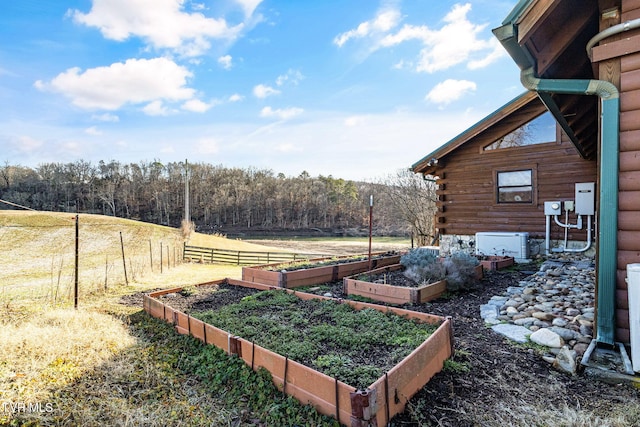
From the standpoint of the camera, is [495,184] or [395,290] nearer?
[395,290]

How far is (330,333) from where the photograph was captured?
2.95 m

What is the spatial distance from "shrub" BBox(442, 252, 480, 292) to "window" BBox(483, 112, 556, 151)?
4319mm

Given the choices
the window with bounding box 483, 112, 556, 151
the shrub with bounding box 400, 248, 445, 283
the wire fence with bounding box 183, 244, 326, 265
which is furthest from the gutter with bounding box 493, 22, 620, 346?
the wire fence with bounding box 183, 244, 326, 265

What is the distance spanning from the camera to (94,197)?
129 feet

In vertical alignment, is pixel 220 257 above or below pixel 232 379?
below

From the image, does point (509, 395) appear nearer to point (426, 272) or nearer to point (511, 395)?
point (511, 395)

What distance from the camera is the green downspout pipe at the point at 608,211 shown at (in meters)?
2.38

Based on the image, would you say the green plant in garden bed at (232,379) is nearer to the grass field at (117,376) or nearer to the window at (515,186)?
the grass field at (117,376)

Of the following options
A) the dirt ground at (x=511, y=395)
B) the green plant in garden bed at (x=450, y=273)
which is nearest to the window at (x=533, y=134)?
the green plant in garden bed at (x=450, y=273)

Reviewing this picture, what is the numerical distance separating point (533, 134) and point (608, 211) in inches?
243

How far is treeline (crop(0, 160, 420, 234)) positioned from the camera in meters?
39.5

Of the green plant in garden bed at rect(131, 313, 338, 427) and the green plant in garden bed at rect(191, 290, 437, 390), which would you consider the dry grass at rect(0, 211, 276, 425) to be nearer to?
the green plant in garden bed at rect(131, 313, 338, 427)

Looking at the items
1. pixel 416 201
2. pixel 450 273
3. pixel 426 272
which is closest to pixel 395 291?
pixel 426 272

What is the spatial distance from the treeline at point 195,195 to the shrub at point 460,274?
33.6 meters
